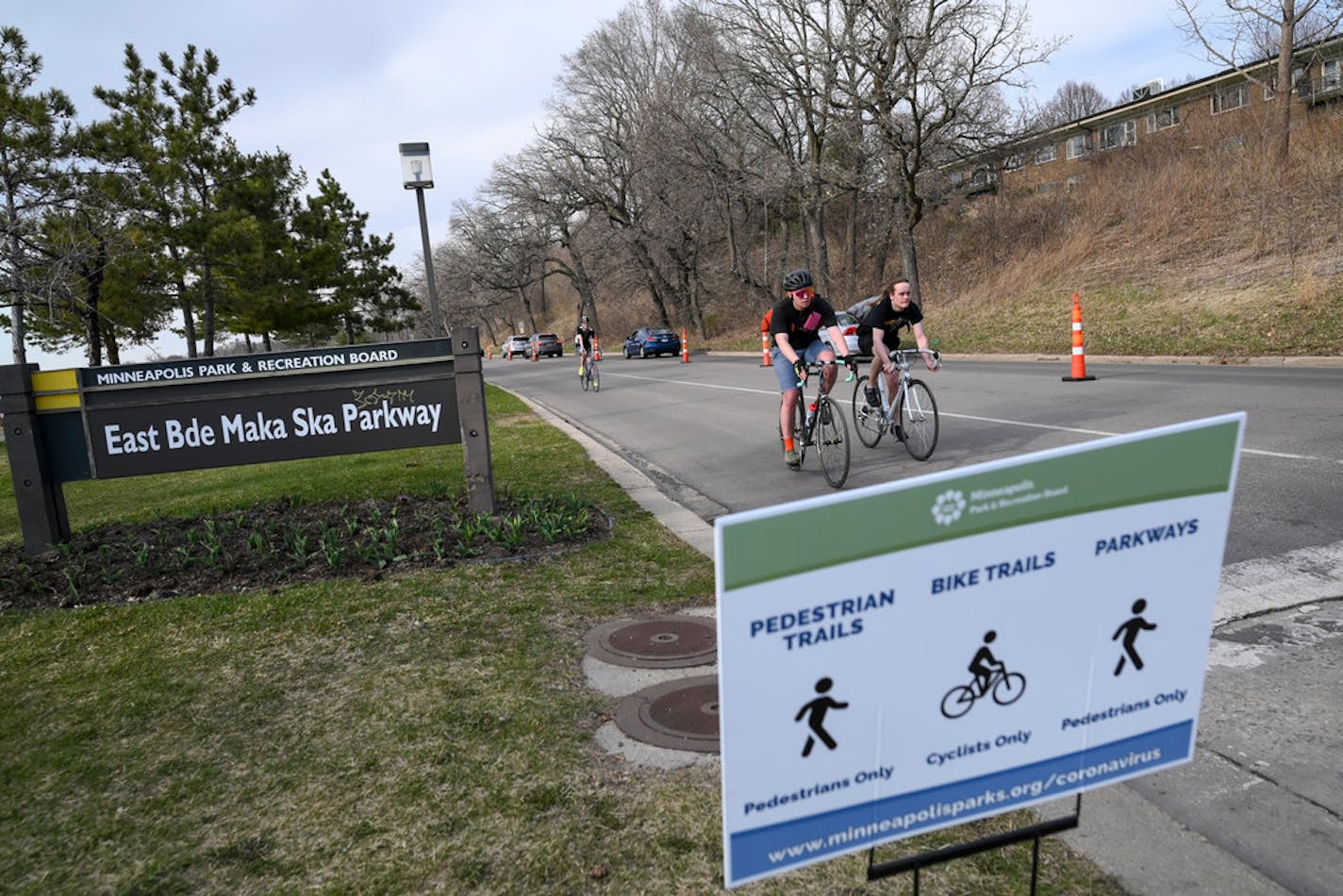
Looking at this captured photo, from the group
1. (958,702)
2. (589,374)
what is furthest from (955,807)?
Answer: (589,374)

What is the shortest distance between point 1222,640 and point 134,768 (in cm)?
441

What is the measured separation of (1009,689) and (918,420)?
7628 millimetres

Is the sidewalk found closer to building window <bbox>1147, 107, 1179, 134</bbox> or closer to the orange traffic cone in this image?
the orange traffic cone


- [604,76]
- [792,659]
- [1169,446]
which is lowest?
[792,659]

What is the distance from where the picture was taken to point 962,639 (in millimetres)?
1901

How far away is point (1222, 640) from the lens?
4176 mm

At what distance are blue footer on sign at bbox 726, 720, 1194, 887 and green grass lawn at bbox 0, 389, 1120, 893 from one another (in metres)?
0.62

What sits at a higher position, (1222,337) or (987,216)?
(987,216)

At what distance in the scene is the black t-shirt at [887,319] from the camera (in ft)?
30.8

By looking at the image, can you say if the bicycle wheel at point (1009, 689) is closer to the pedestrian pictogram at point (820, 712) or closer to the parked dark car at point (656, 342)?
the pedestrian pictogram at point (820, 712)

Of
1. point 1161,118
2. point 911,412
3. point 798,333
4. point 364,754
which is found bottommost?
point 364,754

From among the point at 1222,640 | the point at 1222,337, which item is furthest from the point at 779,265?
the point at 1222,640

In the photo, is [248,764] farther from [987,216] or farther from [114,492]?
[987,216]

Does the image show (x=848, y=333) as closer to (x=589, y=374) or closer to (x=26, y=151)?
(x=589, y=374)
